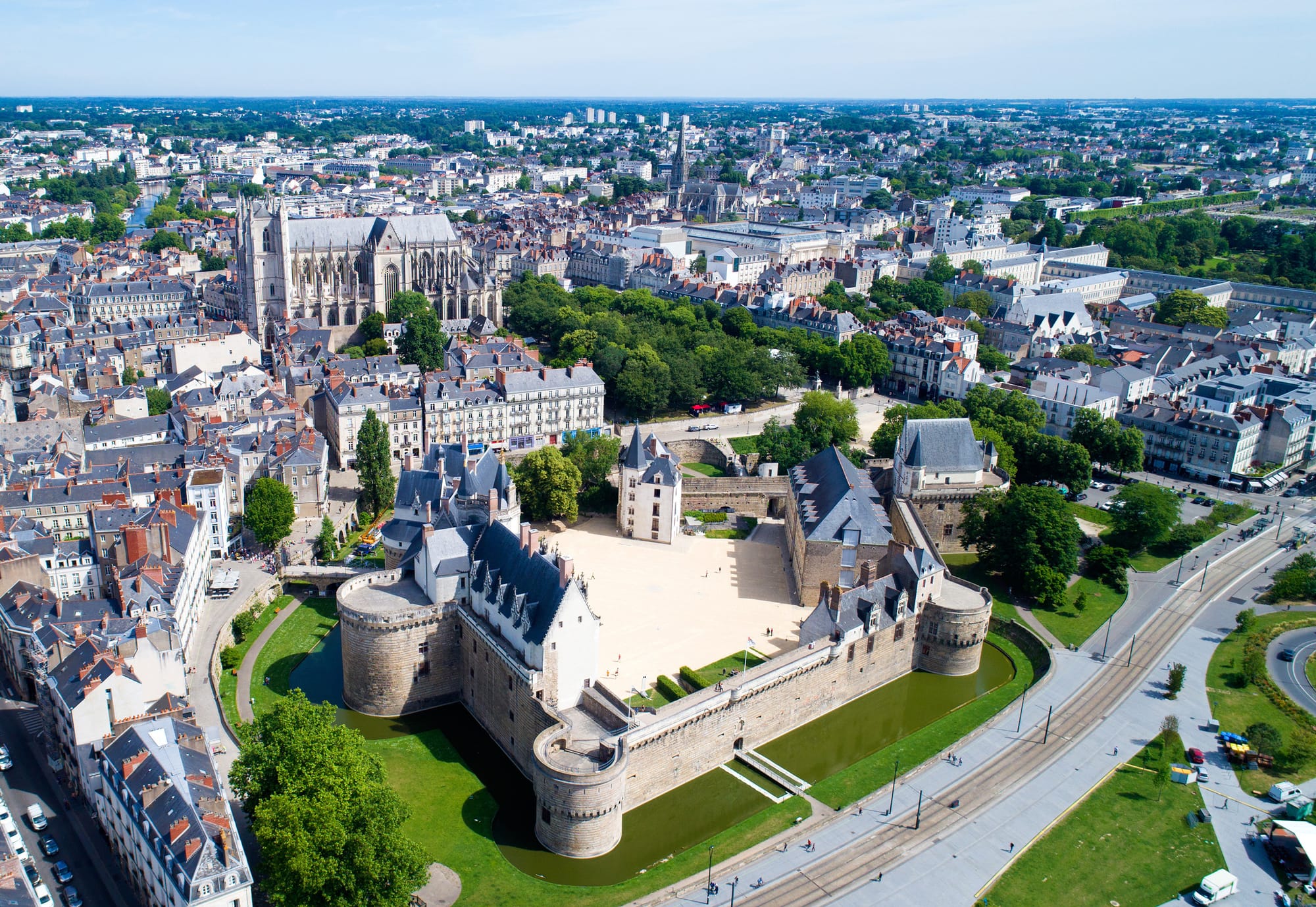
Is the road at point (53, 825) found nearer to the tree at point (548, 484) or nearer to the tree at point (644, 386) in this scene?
the tree at point (548, 484)

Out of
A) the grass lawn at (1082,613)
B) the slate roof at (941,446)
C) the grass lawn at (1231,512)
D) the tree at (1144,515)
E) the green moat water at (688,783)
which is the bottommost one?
the green moat water at (688,783)

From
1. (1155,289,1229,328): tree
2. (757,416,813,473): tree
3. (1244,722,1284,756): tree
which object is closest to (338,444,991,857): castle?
(1244,722,1284,756): tree

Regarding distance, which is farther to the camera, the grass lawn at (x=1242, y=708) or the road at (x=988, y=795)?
the grass lawn at (x=1242, y=708)

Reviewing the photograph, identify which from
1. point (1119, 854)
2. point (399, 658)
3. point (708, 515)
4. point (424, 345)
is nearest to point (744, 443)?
point (708, 515)

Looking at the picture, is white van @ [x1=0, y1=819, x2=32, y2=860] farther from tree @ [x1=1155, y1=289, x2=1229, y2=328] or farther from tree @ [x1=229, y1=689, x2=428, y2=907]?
tree @ [x1=1155, y1=289, x2=1229, y2=328]

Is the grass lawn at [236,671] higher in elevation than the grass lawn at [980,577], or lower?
lower

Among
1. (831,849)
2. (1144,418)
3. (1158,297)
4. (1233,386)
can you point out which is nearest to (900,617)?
(831,849)

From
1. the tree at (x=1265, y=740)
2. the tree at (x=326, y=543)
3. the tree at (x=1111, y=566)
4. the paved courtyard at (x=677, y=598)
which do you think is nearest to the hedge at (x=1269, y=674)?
the tree at (x=1265, y=740)
